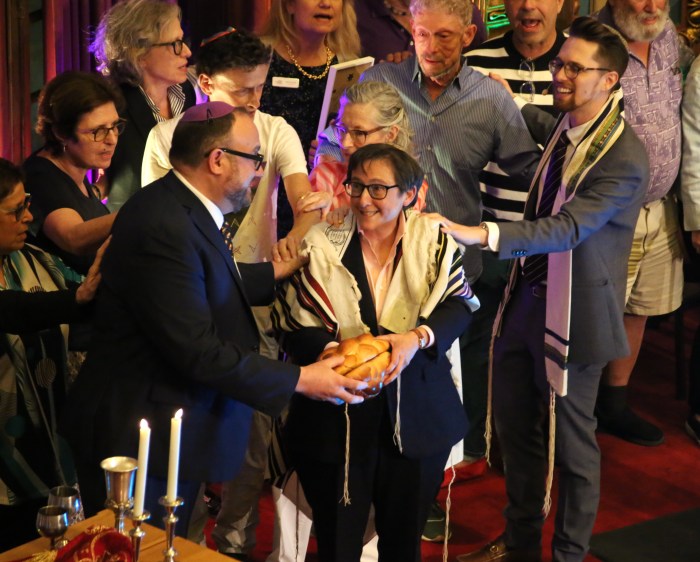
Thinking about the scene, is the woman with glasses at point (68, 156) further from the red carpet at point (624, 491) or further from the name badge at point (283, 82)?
the red carpet at point (624, 491)

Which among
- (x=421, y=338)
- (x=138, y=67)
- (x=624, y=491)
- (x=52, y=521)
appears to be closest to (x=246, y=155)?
(x=421, y=338)

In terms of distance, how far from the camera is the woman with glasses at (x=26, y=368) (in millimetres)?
2982

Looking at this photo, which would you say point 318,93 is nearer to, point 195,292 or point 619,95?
point 619,95

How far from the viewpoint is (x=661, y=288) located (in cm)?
504

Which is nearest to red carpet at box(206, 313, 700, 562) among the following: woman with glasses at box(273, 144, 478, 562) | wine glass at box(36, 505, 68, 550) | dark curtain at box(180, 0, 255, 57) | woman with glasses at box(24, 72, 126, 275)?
woman with glasses at box(273, 144, 478, 562)

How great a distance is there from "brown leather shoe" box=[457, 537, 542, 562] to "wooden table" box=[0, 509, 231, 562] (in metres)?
1.63

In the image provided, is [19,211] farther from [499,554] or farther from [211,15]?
[211,15]

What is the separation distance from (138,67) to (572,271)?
5.60ft

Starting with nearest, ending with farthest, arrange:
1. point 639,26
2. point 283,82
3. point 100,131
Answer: point 100,131 → point 283,82 → point 639,26

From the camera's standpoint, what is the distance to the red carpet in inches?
161

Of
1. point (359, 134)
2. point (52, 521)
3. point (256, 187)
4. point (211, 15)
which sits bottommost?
point (52, 521)

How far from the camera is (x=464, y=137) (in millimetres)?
4047

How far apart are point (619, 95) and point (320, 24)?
122 centimetres

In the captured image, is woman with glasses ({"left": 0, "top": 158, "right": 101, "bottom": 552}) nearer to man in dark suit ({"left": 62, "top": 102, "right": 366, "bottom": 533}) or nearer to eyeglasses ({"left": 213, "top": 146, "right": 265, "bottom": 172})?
man in dark suit ({"left": 62, "top": 102, "right": 366, "bottom": 533})
